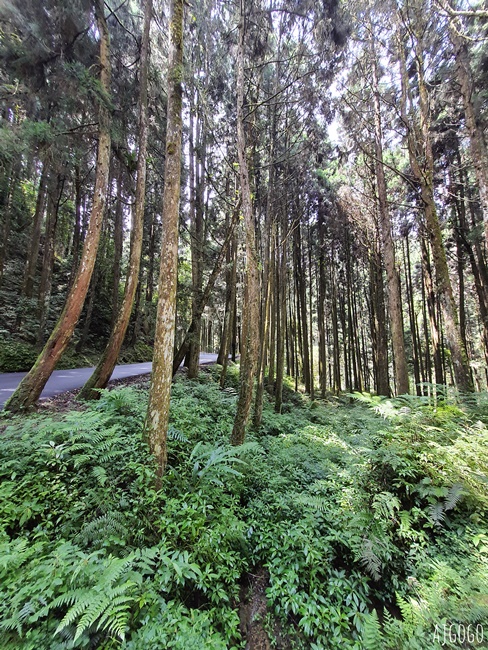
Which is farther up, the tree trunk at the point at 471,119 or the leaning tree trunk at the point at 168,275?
the tree trunk at the point at 471,119

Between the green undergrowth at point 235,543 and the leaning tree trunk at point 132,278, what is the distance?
2388 millimetres

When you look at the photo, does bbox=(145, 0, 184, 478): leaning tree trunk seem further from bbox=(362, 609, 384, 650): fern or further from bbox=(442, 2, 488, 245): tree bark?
bbox=(442, 2, 488, 245): tree bark

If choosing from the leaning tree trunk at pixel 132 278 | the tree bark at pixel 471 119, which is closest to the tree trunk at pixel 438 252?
the tree bark at pixel 471 119

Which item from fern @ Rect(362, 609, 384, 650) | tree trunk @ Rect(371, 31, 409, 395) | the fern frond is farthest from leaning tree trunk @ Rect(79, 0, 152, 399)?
tree trunk @ Rect(371, 31, 409, 395)

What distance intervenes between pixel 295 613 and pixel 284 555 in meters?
0.53

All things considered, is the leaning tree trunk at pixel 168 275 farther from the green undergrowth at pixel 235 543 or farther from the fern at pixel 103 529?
the fern at pixel 103 529

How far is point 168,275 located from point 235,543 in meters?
3.66

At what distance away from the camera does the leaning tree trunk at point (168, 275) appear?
12.9 ft

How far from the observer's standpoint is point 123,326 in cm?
686

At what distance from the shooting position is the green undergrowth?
2121 millimetres

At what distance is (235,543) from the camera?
11.0ft

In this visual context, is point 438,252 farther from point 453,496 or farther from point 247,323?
point 453,496

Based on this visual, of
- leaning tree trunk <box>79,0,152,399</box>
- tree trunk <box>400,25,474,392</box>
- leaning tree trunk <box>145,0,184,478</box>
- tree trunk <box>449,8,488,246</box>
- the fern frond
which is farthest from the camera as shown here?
tree trunk <box>449,8,488,246</box>

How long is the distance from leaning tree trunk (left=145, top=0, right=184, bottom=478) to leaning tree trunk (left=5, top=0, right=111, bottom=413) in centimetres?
310
